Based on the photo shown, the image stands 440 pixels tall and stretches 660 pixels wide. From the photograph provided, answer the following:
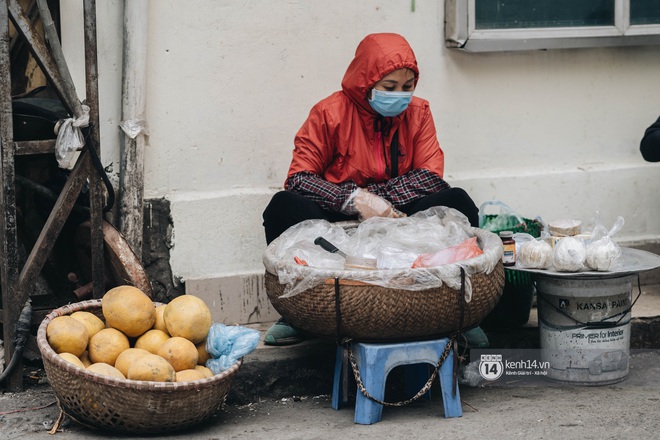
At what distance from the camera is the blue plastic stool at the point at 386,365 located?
3824 millimetres

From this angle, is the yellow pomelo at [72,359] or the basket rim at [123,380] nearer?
the basket rim at [123,380]

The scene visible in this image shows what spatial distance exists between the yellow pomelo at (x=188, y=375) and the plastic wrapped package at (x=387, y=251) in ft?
1.46

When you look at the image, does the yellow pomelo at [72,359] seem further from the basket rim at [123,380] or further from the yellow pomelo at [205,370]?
the yellow pomelo at [205,370]

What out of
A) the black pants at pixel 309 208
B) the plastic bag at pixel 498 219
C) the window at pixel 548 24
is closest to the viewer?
the black pants at pixel 309 208

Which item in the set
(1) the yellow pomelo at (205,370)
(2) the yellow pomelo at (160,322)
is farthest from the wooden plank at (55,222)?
(1) the yellow pomelo at (205,370)

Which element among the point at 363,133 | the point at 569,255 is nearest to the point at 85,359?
the point at 363,133

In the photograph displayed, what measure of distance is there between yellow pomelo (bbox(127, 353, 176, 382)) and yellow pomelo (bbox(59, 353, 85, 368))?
193mm

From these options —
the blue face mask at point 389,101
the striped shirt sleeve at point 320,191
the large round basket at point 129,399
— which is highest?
the blue face mask at point 389,101

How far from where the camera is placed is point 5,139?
13.1ft

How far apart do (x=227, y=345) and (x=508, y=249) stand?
4.20 feet

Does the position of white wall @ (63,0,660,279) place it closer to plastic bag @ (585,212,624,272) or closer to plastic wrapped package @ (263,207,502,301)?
plastic wrapped package @ (263,207,502,301)

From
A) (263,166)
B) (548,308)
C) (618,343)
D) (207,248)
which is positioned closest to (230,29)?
(263,166)

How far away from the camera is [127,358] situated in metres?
3.71

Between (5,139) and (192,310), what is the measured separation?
1.04 meters
